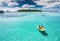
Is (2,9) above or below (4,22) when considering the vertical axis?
above

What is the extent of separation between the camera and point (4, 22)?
424 centimetres

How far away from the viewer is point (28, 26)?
4207 mm

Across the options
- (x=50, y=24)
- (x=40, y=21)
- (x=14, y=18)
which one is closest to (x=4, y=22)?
(x=14, y=18)

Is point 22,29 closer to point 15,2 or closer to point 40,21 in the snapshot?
point 40,21

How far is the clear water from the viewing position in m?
3.91

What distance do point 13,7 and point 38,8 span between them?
0.80 m

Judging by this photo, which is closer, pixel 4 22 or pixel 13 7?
pixel 4 22

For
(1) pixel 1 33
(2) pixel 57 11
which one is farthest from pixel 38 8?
(1) pixel 1 33

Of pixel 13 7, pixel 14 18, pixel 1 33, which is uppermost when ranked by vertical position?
pixel 13 7

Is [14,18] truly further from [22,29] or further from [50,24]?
[50,24]

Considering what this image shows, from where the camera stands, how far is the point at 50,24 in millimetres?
4234

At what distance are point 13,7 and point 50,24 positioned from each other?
4.22ft

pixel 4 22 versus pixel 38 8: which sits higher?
pixel 38 8

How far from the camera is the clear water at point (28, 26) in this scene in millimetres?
3908
